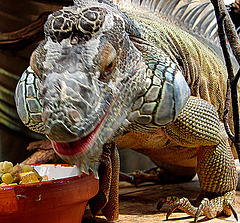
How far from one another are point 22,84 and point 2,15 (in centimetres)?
181

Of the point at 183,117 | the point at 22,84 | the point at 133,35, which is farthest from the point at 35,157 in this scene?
the point at 133,35

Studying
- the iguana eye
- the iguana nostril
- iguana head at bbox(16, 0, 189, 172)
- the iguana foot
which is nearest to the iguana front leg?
the iguana foot

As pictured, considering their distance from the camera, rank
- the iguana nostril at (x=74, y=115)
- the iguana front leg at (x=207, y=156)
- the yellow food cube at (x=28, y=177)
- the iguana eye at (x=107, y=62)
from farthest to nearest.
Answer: the iguana front leg at (x=207, y=156) → the yellow food cube at (x=28, y=177) → the iguana eye at (x=107, y=62) → the iguana nostril at (x=74, y=115)

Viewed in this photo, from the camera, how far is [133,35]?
129cm

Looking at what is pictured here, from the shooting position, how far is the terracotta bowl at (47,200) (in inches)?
41.4

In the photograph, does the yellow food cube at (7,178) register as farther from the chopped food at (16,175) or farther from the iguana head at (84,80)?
the iguana head at (84,80)

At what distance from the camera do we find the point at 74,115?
2.79ft

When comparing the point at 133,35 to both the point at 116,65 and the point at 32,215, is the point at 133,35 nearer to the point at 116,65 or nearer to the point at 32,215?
the point at 116,65

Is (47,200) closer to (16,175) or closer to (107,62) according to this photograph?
(16,175)

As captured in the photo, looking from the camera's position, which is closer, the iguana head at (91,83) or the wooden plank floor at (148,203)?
the iguana head at (91,83)

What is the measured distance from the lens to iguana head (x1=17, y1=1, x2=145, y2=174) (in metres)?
0.85

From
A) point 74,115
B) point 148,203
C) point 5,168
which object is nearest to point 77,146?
point 74,115

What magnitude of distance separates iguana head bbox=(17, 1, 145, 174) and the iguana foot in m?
0.86

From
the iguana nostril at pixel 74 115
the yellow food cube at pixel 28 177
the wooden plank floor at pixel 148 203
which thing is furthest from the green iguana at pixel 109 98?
the yellow food cube at pixel 28 177
